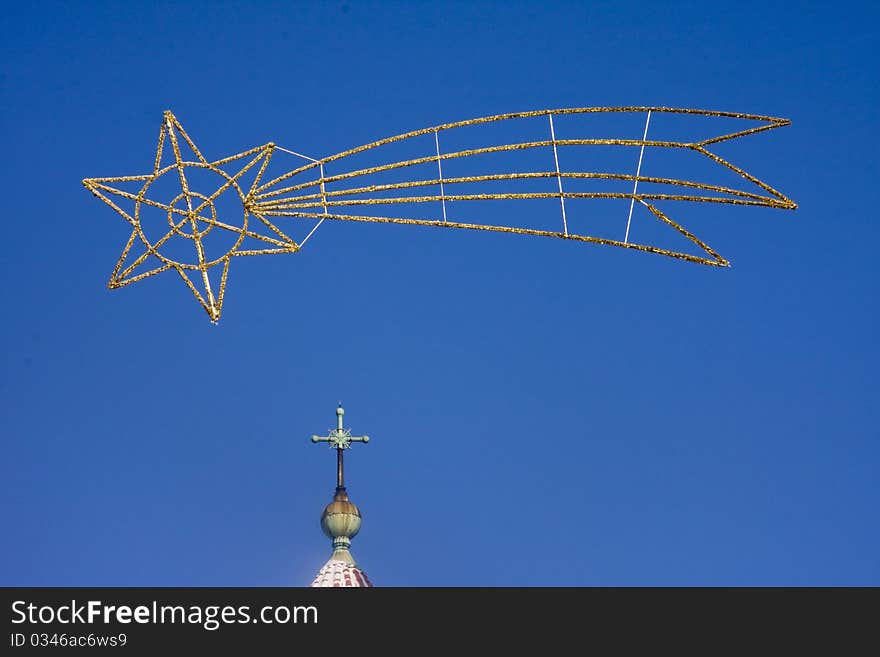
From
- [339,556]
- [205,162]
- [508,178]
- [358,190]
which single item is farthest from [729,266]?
[339,556]

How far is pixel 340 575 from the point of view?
389 feet

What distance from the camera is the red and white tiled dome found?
11769cm

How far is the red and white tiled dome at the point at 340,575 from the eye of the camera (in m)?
118

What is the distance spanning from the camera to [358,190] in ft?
156

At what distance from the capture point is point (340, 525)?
400 feet

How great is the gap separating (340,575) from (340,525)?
4150 millimetres

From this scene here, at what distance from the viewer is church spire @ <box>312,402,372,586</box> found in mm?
118625

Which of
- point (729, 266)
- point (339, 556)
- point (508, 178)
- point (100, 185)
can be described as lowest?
point (729, 266)

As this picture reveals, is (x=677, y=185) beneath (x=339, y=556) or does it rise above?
beneath

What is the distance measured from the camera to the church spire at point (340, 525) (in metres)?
119
